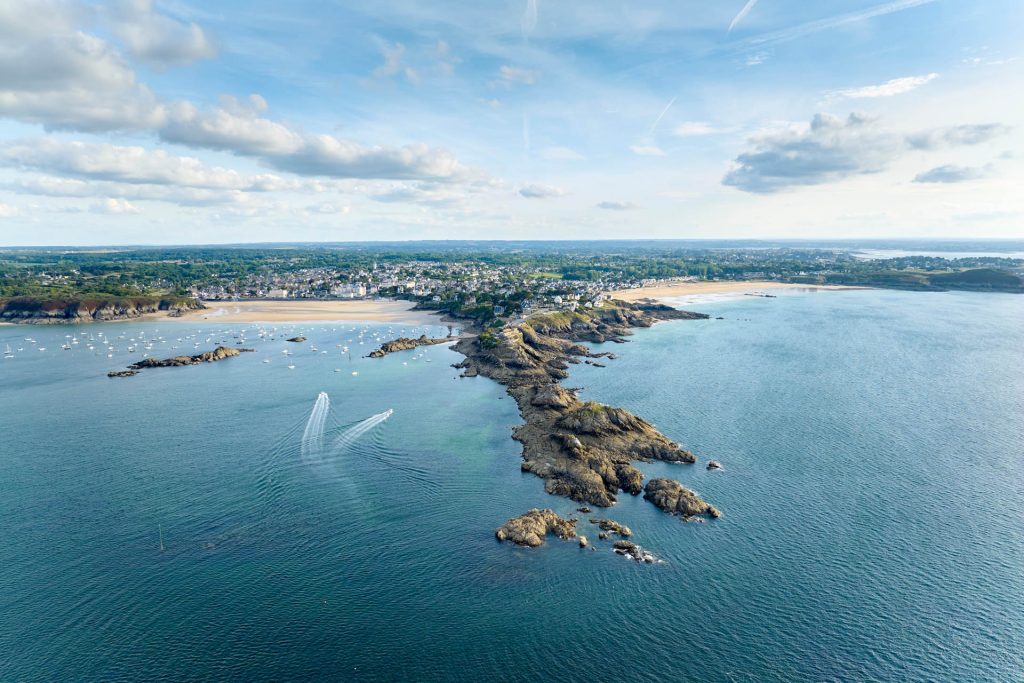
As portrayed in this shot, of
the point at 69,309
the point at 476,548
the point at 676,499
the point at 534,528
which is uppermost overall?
the point at 69,309

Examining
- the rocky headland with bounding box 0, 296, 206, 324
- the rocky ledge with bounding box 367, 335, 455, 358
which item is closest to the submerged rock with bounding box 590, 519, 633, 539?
the rocky ledge with bounding box 367, 335, 455, 358

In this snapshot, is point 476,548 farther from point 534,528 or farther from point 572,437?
point 572,437

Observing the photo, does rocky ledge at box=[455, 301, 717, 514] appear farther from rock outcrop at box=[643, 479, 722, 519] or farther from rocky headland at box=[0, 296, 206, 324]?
rocky headland at box=[0, 296, 206, 324]

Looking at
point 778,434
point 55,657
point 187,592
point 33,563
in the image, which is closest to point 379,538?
point 187,592

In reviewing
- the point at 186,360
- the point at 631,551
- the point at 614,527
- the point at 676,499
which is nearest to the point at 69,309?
the point at 186,360

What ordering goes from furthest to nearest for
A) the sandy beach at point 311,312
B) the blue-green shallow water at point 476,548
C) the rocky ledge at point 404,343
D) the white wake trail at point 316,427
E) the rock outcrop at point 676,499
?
1. the sandy beach at point 311,312
2. the rocky ledge at point 404,343
3. the white wake trail at point 316,427
4. the rock outcrop at point 676,499
5. the blue-green shallow water at point 476,548

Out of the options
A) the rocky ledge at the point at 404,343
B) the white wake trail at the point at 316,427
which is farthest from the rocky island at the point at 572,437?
the white wake trail at the point at 316,427

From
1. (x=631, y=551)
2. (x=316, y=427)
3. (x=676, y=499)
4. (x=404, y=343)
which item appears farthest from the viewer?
(x=404, y=343)

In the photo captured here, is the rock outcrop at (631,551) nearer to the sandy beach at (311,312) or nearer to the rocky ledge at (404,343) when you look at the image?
the rocky ledge at (404,343)
